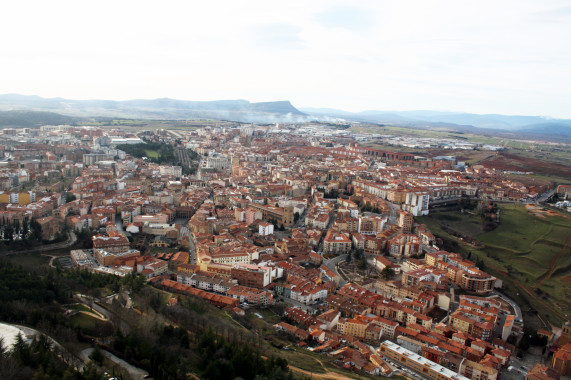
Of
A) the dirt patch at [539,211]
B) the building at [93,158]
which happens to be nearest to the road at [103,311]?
the dirt patch at [539,211]

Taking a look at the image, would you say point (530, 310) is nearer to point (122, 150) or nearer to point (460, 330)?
point (460, 330)

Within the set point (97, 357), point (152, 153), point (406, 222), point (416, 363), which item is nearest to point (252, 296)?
point (416, 363)

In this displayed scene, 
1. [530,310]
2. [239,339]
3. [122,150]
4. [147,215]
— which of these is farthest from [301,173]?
[239,339]

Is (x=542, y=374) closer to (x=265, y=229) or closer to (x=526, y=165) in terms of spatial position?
(x=265, y=229)

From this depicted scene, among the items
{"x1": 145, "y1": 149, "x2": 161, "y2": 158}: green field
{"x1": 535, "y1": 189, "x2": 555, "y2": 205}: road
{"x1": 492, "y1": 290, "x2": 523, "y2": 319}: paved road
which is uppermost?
{"x1": 145, "y1": 149, "x2": 161, "y2": 158}: green field

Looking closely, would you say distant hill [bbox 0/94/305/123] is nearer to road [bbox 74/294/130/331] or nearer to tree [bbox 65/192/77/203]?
tree [bbox 65/192/77/203]

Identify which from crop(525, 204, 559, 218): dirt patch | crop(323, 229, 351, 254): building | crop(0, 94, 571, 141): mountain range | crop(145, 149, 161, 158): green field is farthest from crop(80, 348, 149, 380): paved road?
crop(0, 94, 571, 141): mountain range
